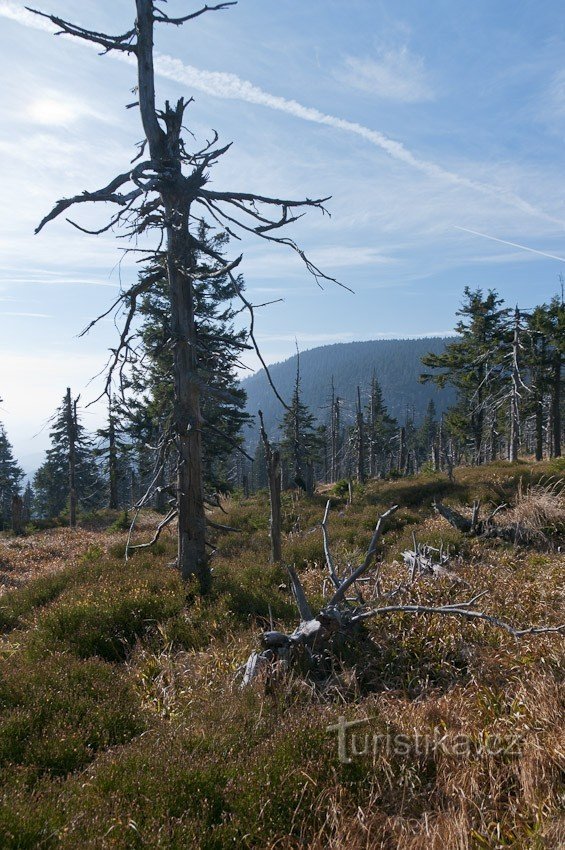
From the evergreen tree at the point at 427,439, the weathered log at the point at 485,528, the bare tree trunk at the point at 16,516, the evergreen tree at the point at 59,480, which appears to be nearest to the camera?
the weathered log at the point at 485,528

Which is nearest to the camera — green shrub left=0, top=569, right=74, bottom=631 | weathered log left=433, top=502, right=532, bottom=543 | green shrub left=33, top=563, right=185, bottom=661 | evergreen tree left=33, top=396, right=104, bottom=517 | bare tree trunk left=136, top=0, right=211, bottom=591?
green shrub left=33, top=563, right=185, bottom=661

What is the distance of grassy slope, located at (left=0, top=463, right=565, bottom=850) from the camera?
3.39m

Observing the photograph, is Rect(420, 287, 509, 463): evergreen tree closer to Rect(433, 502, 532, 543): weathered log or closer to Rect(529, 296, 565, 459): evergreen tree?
Rect(529, 296, 565, 459): evergreen tree

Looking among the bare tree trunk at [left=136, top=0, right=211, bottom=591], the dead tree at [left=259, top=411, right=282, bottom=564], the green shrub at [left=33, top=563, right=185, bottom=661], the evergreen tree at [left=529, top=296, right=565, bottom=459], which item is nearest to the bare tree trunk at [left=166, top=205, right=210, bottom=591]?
the bare tree trunk at [left=136, top=0, right=211, bottom=591]

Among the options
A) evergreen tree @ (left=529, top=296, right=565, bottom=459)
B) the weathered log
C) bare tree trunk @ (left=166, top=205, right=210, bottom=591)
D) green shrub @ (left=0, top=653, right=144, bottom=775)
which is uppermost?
evergreen tree @ (left=529, top=296, right=565, bottom=459)

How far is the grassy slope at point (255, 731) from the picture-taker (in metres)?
3.39

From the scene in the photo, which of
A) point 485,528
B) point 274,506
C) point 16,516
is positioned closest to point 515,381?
point 485,528

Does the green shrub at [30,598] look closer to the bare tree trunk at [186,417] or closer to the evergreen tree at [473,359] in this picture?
the bare tree trunk at [186,417]

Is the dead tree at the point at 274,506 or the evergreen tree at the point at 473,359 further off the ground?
the evergreen tree at the point at 473,359

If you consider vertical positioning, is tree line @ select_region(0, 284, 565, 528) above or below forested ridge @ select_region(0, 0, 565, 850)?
above

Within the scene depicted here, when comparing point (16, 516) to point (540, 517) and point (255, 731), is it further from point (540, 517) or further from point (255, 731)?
point (255, 731)

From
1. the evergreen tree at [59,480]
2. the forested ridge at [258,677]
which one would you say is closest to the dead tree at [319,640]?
the forested ridge at [258,677]

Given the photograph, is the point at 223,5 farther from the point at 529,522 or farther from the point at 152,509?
the point at 152,509

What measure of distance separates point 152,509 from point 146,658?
23.4 metres
